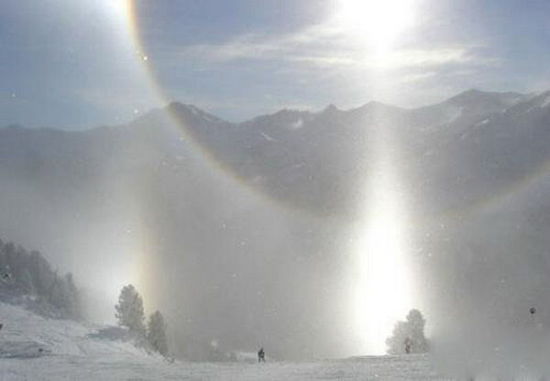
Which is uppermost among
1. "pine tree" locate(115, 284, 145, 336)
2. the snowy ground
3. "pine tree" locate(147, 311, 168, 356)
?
"pine tree" locate(115, 284, 145, 336)

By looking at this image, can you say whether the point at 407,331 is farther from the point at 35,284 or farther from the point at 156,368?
the point at 156,368

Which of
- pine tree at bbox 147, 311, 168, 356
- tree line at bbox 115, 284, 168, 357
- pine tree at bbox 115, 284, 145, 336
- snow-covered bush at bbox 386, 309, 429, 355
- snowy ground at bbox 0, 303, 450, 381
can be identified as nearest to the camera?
snowy ground at bbox 0, 303, 450, 381

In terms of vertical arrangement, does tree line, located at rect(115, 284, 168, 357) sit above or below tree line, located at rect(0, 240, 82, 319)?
below

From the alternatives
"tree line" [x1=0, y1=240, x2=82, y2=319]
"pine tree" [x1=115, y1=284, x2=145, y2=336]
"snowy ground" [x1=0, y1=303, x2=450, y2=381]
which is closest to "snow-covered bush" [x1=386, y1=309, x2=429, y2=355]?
"pine tree" [x1=115, y1=284, x2=145, y2=336]

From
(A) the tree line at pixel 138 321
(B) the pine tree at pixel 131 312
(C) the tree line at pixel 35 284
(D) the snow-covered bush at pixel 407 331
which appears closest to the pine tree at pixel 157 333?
(A) the tree line at pixel 138 321

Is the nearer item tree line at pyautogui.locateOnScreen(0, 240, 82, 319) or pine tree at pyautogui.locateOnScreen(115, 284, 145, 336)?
pine tree at pyautogui.locateOnScreen(115, 284, 145, 336)

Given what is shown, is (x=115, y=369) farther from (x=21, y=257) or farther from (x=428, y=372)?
(x=21, y=257)

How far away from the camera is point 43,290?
3327 inches

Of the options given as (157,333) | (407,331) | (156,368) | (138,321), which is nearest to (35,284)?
(138,321)

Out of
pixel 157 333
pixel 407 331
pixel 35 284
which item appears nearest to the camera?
pixel 157 333

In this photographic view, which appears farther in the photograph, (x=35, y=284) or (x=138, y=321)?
(x=35, y=284)

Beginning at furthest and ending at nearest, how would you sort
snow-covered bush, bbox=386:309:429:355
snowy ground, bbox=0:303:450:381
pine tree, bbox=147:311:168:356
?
1. snow-covered bush, bbox=386:309:429:355
2. pine tree, bbox=147:311:168:356
3. snowy ground, bbox=0:303:450:381

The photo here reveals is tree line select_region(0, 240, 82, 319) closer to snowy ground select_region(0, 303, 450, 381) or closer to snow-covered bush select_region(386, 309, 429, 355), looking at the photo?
snowy ground select_region(0, 303, 450, 381)

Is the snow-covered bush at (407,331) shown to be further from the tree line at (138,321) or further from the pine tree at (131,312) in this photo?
the pine tree at (131,312)
